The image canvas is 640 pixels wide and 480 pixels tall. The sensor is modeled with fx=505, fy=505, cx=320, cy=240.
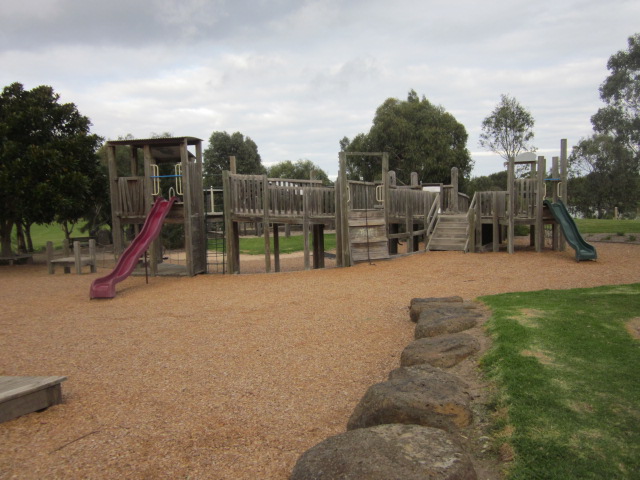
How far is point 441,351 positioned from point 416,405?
5.76 ft

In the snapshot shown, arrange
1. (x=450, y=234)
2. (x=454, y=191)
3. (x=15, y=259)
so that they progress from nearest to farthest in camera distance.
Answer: (x=450, y=234)
(x=15, y=259)
(x=454, y=191)

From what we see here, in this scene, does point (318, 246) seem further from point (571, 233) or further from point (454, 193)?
point (571, 233)

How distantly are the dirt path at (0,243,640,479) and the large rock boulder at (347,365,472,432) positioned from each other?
659 mm

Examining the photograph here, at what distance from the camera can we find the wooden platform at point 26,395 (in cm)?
501

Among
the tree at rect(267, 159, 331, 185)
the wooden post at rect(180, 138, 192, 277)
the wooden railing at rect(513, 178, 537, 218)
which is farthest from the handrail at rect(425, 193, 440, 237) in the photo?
the tree at rect(267, 159, 331, 185)

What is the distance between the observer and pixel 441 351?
222 inches

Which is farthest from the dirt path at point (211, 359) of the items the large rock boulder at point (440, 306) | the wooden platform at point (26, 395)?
the large rock boulder at point (440, 306)

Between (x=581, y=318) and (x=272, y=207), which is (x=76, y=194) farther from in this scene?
(x=581, y=318)

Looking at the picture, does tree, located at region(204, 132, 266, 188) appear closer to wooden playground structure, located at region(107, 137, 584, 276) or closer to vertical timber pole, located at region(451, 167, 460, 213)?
vertical timber pole, located at region(451, 167, 460, 213)

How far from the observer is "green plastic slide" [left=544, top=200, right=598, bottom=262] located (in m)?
14.9

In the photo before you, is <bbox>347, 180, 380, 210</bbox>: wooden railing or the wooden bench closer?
<bbox>347, 180, 380, 210</bbox>: wooden railing

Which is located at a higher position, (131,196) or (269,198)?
(131,196)

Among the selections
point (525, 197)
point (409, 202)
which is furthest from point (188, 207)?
point (525, 197)

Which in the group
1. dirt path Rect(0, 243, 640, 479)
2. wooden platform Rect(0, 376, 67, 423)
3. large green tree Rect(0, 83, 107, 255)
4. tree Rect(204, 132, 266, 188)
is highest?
tree Rect(204, 132, 266, 188)
